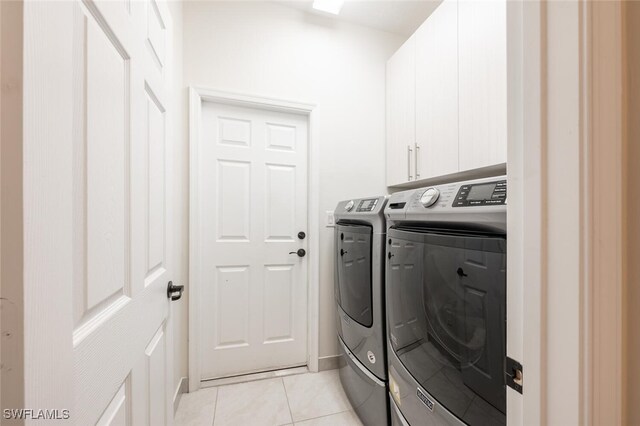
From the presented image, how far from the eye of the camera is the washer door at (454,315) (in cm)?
64

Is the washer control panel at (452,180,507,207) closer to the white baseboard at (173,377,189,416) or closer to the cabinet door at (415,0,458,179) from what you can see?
the cabinet door at (415,0,458,179)

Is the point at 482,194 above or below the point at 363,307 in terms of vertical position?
above

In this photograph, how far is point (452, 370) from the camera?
76 centimetres

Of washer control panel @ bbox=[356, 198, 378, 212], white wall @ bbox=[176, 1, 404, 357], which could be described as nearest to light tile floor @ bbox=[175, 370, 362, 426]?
white wall @ bbox=[176, 1, 404, 357]

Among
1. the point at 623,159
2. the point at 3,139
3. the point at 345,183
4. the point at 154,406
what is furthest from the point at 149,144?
the point at 345,183

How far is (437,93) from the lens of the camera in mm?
1529

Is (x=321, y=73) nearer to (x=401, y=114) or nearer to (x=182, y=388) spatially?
(x=401, y=114)

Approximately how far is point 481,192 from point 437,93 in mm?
1132

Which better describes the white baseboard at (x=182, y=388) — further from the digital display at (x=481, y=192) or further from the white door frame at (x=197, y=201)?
the digital display at (x=481, y=192)

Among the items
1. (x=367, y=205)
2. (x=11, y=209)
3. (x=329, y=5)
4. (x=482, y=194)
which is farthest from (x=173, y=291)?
(x=329, y=5)

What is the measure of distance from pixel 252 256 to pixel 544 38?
182cm

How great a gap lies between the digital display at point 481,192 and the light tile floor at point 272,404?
1.48m

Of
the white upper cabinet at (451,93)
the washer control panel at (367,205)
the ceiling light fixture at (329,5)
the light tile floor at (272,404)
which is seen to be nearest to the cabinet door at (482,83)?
the white upper cabinet at (451,93)

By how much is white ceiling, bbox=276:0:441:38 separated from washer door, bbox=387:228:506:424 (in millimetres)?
1853
